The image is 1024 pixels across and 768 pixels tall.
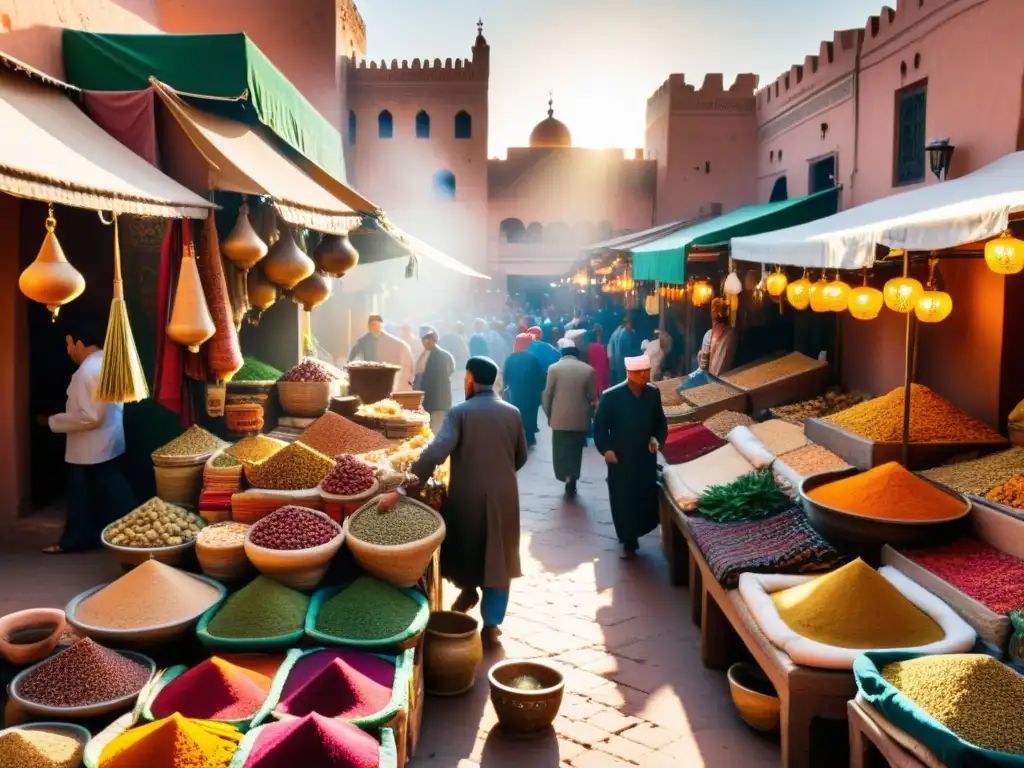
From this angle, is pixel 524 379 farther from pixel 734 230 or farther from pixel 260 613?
pixel 260 613

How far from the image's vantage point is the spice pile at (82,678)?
2.98 m

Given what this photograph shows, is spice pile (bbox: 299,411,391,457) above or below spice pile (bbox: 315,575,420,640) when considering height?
above

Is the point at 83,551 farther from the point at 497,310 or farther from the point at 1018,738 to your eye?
the point at 497,310

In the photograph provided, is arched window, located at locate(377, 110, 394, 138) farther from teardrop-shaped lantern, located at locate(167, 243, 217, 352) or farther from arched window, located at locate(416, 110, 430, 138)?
teardrop-shaped lantern, located at locate(167, 243, 217, 352)

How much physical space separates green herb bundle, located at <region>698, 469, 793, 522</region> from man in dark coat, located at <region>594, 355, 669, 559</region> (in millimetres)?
899

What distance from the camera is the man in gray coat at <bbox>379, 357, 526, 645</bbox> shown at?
4.55m


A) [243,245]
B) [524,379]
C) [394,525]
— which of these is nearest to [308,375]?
[243,245]

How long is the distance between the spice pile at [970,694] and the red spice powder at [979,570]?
586 millimetres

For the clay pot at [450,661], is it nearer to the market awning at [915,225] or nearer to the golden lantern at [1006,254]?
the market awning at [915,225]

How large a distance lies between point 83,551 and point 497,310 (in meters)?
18.5

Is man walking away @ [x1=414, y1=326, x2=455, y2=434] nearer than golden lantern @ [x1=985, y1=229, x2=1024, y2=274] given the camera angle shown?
No

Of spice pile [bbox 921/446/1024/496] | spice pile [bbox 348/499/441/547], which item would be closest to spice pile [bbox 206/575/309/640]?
spice pile [bbox 348/499/441/547]

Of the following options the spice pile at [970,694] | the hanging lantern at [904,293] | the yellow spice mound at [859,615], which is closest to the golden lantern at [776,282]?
the hanging lantern at [904,293]

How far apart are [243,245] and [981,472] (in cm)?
393
